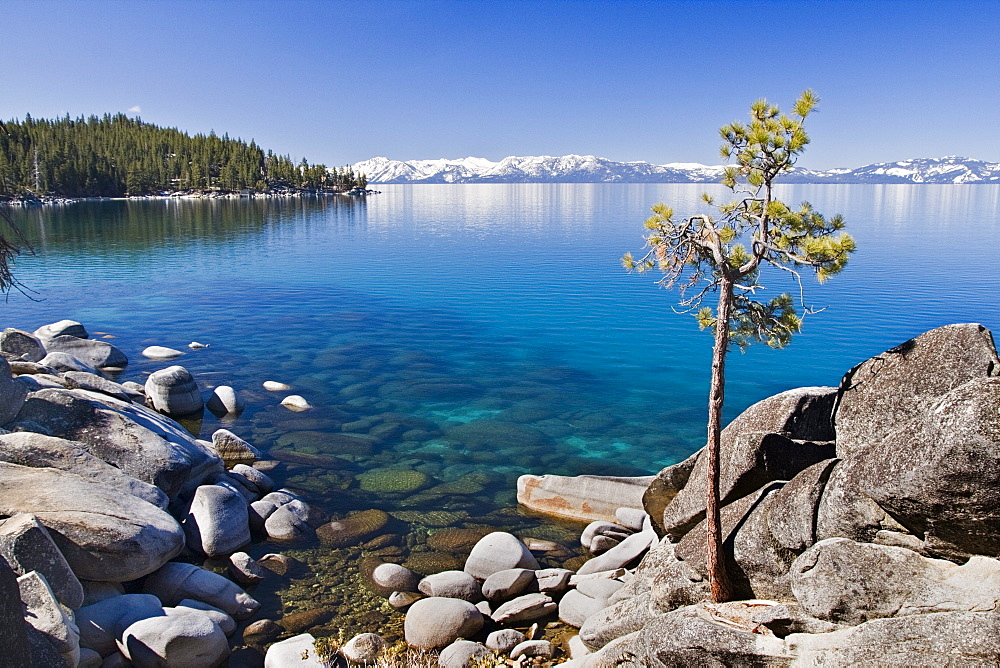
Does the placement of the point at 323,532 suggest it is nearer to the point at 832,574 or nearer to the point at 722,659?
the point at 722,659

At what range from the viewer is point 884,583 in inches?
320

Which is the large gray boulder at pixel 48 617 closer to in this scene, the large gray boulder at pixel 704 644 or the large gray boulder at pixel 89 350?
the large gray boulder at pixel 704 644

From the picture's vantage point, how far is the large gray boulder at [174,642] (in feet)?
35.7

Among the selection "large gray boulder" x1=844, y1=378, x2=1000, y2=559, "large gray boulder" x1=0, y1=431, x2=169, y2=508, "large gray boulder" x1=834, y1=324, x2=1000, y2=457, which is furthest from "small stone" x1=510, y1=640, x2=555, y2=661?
"large gray boulder" x1=0, y1=431, x2=169, y2=508

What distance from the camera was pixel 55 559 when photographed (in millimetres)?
11273

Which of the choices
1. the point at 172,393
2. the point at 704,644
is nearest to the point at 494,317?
the point at 172,393

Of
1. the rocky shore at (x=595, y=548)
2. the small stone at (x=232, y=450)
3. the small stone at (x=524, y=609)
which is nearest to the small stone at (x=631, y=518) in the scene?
the rocky shore at (x=595, y=548)

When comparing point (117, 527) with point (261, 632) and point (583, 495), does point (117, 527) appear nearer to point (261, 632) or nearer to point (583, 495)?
point (261, 632)

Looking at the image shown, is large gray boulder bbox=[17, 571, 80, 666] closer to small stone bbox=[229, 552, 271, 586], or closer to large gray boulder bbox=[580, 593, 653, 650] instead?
small stone bbox=[229, 552, 271, 586]

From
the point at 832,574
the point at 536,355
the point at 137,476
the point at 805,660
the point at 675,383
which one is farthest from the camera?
the point at 536,355

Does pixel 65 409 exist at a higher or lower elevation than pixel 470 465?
higher

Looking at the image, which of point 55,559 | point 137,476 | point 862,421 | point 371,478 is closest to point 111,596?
point 55,559

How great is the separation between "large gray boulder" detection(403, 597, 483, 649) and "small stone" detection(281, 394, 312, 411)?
48.2 feet

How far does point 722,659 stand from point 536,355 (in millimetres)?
26301
